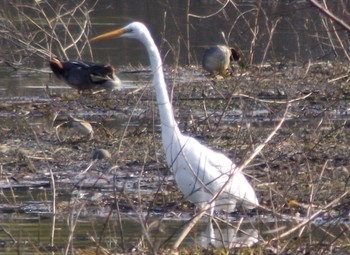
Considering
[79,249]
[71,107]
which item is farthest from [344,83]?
[79,249]

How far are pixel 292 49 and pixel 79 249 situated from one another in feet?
45.0

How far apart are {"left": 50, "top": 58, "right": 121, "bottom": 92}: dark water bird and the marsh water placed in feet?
0.56

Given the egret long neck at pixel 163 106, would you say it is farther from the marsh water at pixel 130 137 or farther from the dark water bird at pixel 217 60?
the dark water bird at pixel 217 60

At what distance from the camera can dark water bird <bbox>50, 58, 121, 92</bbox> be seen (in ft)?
44.9

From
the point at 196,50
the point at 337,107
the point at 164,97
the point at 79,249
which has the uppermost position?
the point at 164,97

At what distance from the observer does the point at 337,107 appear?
40.0 feet

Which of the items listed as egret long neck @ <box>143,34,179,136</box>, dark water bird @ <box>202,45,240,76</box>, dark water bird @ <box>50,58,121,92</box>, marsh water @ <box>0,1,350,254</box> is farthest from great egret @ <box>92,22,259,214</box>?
dark water bird @ <box>202,45,240,76</box>

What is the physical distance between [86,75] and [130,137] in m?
3.21

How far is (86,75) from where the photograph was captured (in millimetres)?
13641

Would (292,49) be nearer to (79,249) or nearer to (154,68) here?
(154,68)

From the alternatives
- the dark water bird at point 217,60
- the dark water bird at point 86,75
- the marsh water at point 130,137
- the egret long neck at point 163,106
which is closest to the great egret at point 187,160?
the egret long neck at point 163,106

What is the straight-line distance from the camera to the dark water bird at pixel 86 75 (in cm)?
1369

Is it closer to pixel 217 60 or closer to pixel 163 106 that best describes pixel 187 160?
pixel 163 106

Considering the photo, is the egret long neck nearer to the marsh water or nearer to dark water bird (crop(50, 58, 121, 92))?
the marsh water
